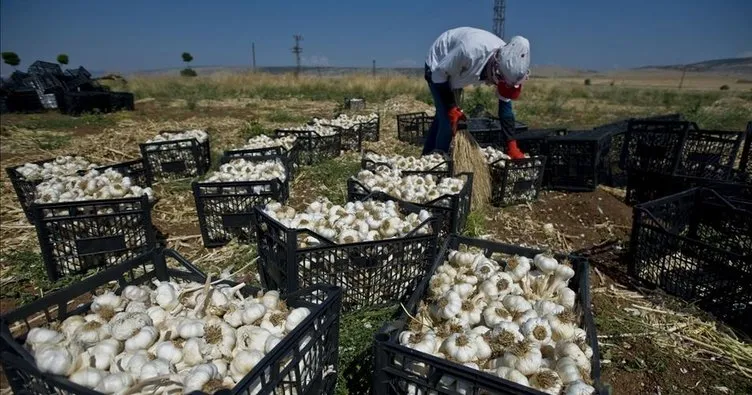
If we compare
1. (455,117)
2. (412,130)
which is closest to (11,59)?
(412,130)

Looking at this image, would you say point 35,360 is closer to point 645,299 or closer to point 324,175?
point 645,299

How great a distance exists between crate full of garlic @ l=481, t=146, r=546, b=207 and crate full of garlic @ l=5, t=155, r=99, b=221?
18.8 ft

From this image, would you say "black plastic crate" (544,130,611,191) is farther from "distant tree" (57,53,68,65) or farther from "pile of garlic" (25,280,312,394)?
"distant tree" (57,53,68,65)

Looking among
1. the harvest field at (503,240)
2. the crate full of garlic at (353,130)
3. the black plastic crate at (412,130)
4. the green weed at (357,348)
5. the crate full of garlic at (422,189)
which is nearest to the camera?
the green weed at (357,348)

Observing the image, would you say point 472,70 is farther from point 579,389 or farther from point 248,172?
point 579,389

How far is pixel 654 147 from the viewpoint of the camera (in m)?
6.01

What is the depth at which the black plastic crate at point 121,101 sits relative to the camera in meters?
15.9

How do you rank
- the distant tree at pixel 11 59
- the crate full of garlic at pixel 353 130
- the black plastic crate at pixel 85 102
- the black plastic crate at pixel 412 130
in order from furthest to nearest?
the distant tree at pixel 11 59 → the black plastic crate at pixel 85 102 → the black plastic crate at pixel 412 130 → the crate full of garlic at pixel 353 130

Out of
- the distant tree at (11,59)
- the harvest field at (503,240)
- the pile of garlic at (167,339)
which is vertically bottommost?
the harvest field at (503,240)

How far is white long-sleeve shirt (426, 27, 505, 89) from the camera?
5891 mm

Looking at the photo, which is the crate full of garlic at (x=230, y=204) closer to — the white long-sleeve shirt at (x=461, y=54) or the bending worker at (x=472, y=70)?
the bending worker at (x=472, y=70)

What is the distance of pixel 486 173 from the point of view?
595 cm

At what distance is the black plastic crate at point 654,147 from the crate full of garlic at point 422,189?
3157 millimetres

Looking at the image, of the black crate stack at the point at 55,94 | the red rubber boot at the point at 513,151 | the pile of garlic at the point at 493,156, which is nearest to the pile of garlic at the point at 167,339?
the pile of garlic at the point at 493,156
